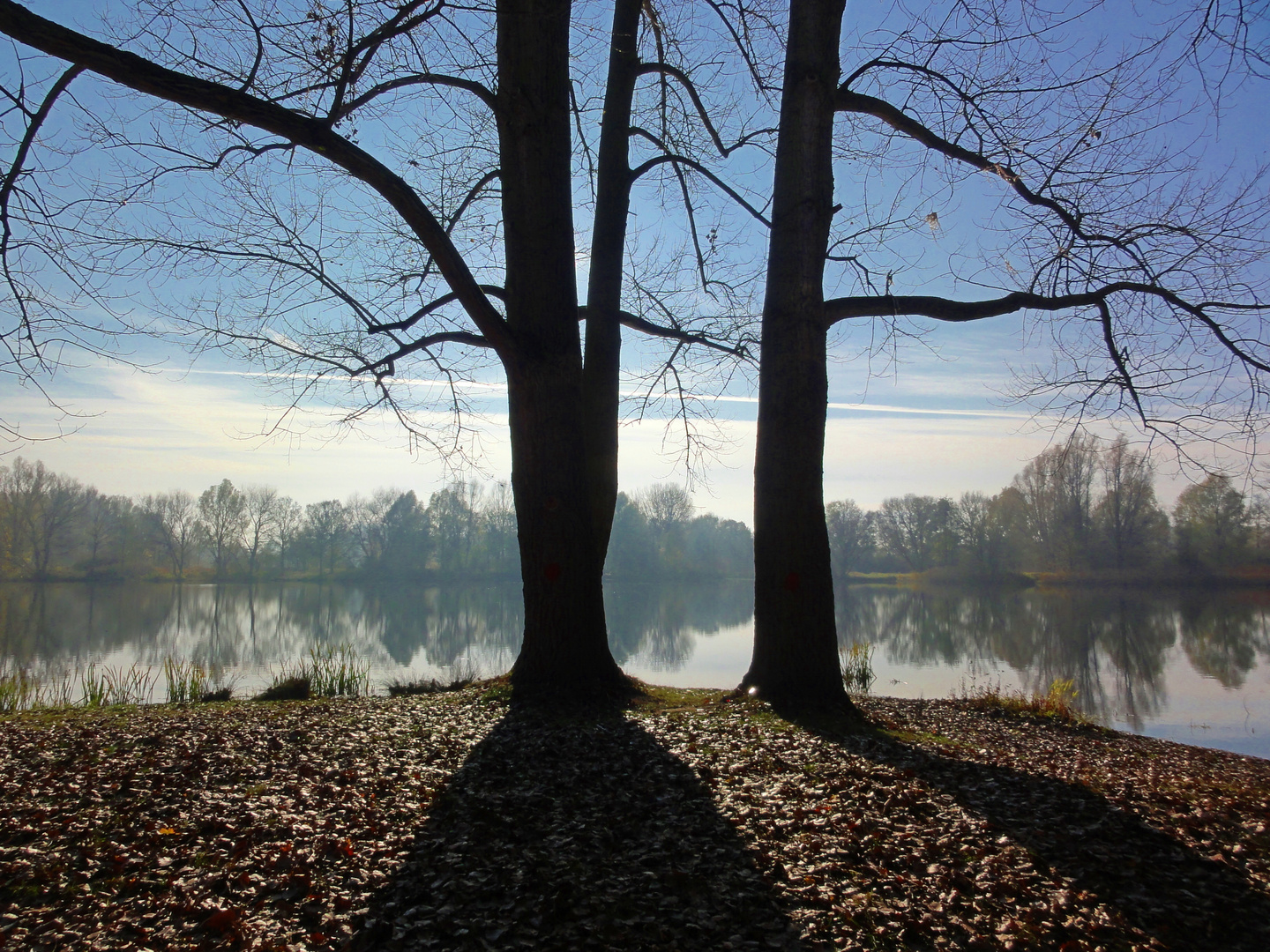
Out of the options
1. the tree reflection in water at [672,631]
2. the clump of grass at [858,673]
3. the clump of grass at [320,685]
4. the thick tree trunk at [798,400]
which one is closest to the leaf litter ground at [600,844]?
the thick tree trunk at [798,400]

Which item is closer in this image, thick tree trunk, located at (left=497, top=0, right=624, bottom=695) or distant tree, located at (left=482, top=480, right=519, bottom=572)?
thick tree trunk, located at (left=497, top=0, right=624, bottom=695)

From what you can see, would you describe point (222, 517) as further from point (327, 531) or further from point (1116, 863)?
point (1116, 863)

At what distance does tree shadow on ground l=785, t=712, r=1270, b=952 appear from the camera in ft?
8.38

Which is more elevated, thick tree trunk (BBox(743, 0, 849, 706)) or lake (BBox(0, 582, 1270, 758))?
thick tree trunk (BBox(743, 0, 849, 706))

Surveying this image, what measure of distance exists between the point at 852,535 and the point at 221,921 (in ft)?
206

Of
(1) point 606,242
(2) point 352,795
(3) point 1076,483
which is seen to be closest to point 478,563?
(3) point 1076,483

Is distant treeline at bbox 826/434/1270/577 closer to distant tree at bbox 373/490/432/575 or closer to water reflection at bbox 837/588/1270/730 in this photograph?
water reflection at bbox 837/588/1270/730

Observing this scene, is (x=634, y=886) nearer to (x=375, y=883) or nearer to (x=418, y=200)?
(x=375, y=883)

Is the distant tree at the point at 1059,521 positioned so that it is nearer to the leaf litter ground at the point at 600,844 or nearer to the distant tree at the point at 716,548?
the distant tree at the point at 716,548

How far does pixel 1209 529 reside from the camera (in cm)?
3597

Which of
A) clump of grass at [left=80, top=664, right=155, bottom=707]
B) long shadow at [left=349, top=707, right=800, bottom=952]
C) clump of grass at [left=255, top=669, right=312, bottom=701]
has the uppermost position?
long shadow at [left=349, top=707, right=800, bottom=952]

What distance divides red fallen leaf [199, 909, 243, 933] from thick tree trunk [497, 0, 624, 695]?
3561 mm

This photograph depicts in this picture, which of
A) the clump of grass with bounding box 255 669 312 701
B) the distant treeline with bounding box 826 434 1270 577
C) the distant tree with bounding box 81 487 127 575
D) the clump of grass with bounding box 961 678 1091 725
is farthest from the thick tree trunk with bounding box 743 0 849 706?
the distant tree with bounding box 81 487 127 575

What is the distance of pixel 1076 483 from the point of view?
99.9 ft
